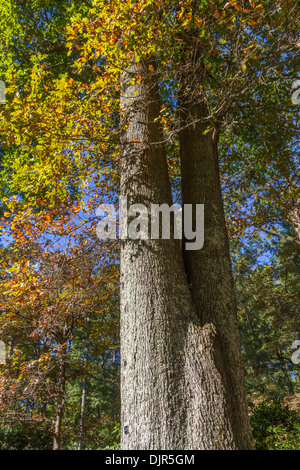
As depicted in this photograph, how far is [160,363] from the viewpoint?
7.91 ft

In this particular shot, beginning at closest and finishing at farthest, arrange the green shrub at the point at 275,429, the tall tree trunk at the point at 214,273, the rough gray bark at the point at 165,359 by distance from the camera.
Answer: the rough gray bark at the point at 165,359, the tall tree trunk at the point at 214,273, the green shrub at the point at 275,429

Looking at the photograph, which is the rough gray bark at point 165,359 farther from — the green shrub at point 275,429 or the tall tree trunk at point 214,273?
the green shrub at point 275,429

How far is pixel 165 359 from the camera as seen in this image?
243 centimetres

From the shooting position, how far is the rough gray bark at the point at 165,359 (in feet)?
7.32

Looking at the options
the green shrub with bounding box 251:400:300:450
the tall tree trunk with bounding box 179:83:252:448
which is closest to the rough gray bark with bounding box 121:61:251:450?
the tall tree trunk with bounding box 179:83:252:448

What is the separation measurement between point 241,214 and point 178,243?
A: 18.0 feet

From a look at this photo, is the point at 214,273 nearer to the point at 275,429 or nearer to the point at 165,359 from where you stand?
the point at 165,359

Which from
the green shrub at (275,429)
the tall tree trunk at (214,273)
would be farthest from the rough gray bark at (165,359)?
the green shrub at (275,429)

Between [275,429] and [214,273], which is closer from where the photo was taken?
[214,273]

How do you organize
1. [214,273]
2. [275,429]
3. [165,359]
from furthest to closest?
[275,429], [214,273], [165,359]

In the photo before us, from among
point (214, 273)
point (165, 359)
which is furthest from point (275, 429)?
point (165, 359)

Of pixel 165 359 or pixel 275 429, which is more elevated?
pixel 165 359
